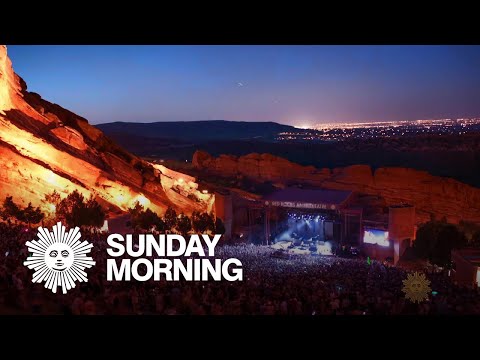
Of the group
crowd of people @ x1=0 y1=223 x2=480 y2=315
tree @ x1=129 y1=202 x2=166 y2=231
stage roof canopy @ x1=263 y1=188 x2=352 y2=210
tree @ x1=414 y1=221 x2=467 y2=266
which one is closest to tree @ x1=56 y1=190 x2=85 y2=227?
tree @ x1=129 y1=202 x2=166 y2=231

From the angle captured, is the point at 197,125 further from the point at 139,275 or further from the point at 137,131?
the point at 139,275

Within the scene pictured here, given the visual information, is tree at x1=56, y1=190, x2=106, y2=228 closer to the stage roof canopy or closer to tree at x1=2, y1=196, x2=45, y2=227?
tree at x1=2, y1=196, x2=45, y2=227

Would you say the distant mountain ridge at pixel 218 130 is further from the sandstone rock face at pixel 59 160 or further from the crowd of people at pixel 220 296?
the crowd of people at pixel 220 296

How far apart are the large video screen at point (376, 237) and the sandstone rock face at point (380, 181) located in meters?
6.12

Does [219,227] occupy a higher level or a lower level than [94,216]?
lower

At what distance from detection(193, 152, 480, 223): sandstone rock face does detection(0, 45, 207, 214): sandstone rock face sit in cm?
830

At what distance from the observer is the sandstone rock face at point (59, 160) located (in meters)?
13.9

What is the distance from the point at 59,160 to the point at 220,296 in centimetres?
1040

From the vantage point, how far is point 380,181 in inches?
888

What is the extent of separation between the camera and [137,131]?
2198 cm

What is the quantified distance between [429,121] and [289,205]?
5496mm

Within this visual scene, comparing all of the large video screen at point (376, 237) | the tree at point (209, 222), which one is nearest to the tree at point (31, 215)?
the tree at point (209, 222)

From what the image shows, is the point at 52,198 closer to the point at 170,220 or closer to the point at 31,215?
the point at 31,215

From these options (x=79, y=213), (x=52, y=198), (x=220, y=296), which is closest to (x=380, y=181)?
(x=79, y=213)
